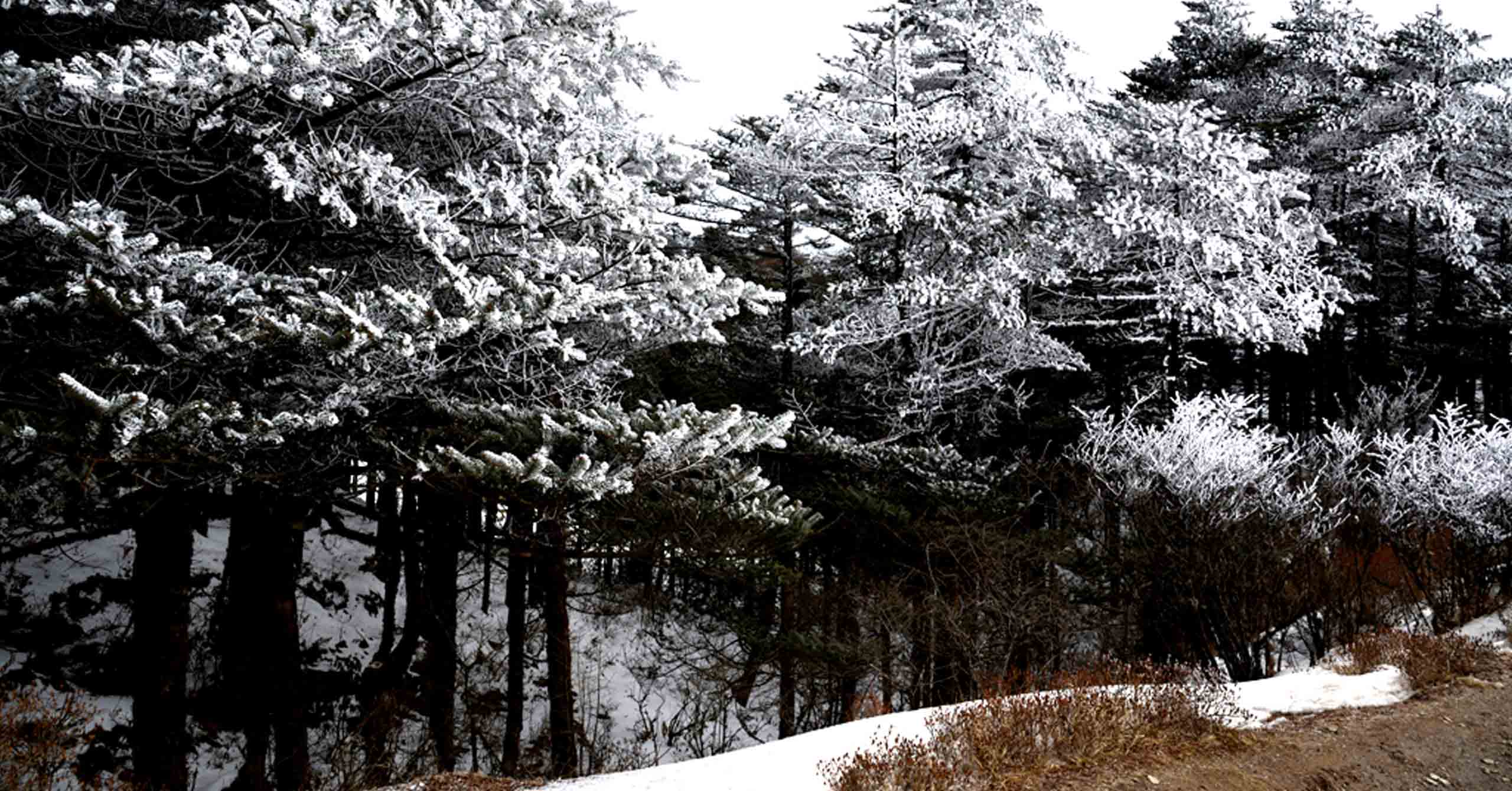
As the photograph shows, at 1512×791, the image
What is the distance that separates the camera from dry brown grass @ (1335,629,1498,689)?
7.50m

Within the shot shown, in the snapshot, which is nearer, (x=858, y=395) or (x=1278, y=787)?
(x=1278, y=787)

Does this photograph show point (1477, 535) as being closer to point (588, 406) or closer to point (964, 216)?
point (964, 216)

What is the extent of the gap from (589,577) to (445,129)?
1932cm

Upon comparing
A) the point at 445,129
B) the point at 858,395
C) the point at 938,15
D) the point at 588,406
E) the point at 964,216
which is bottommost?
the point at 588,406

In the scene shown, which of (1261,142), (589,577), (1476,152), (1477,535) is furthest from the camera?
(589,577)

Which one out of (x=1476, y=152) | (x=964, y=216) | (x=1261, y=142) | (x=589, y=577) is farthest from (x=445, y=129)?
(x=1476, y=152)

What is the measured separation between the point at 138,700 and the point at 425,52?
685cm

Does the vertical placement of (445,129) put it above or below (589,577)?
above

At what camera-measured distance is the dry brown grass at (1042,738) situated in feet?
16.9

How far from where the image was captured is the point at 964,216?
13086 millimetres

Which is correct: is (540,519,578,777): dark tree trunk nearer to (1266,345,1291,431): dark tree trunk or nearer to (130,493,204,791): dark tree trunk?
(130,493,204,791): dark tree trunk

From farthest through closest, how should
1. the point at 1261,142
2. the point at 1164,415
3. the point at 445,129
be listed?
the point at 1261,142 < the point at 1164,415 < the point at 445,129

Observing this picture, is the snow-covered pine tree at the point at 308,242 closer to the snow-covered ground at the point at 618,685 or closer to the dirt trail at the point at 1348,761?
the snow-covered ground at the point at 618,685

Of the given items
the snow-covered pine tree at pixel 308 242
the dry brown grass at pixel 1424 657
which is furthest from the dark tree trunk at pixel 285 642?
the dry brown grass at pixel 1424 657
